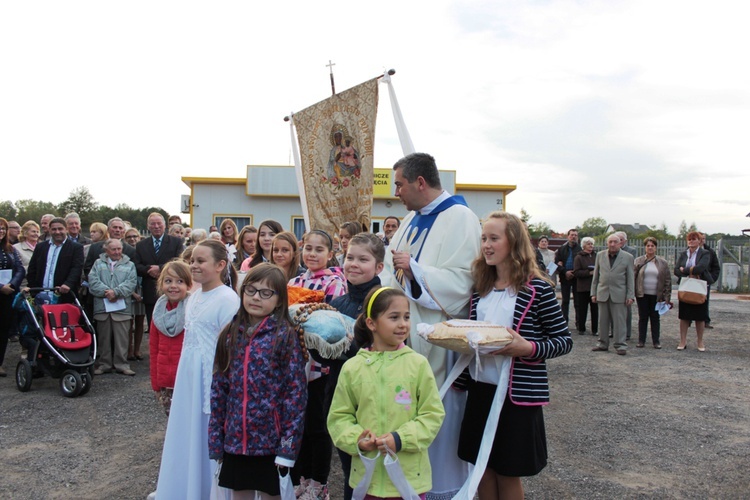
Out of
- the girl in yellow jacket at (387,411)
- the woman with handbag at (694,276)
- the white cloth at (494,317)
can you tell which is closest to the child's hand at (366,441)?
the girl in yellow jacket at (387,411)

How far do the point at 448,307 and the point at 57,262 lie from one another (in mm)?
6089

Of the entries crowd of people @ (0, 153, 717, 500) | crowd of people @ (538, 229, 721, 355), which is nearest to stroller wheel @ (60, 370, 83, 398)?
crowd of people @ (0, 153, 717, 500)

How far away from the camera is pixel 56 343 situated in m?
6.73

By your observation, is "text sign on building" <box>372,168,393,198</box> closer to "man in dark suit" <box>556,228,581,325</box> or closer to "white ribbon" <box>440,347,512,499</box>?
"man in dark suit" <box>556,228,581,325</box>

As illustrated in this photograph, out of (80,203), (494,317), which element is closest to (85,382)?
(494,317)

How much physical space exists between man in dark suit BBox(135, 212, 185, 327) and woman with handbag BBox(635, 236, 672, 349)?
7558mm

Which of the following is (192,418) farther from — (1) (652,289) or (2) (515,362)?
(1) (652,289)

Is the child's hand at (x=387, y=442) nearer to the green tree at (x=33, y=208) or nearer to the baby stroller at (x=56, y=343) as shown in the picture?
the baby stroller at (x=56, y=343)

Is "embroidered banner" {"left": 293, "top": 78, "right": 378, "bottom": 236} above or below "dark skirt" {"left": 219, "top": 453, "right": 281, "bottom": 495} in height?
above

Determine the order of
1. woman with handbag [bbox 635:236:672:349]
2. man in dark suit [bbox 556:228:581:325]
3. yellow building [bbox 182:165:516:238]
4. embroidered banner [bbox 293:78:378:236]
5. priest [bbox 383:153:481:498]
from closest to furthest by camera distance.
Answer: priest [bbox 383:153:481:498]
embroidered banner [bbox 293:78:378:236]
woman with handbag [bbox 635:236:672:349]
man in dark suit [bbox 556:228:581:325]
yellow building [bbox 182:165:516:238]

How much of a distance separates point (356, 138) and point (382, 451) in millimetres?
4941

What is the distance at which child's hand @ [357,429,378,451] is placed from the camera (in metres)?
2.68

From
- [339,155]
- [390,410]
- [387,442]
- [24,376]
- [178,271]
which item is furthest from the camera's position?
[339,155]

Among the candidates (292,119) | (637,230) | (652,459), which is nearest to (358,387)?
(652,459)
